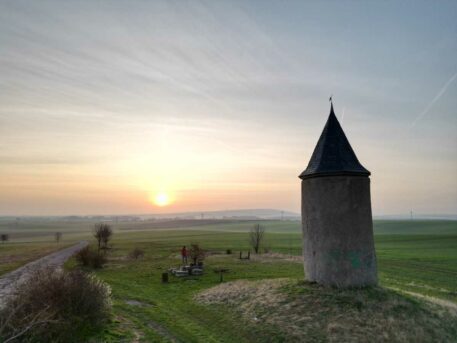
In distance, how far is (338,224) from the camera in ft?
64.3

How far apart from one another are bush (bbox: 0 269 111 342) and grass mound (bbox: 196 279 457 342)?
726cm

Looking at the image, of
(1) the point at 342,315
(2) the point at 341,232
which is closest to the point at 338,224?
(2) the point at 341,232

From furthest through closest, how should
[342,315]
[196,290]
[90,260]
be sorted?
1. [90,260]
2. [196,290]
3. [342,315]

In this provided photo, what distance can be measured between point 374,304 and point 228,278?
14.5 meters

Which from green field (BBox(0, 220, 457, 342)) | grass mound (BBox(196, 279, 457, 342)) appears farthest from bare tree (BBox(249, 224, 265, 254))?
grass mound (BBox(196, 279, 457, 342))

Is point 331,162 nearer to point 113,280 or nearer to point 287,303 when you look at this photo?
point 287,303

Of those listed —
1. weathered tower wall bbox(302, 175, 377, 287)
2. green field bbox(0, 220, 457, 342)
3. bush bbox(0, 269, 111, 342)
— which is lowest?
green field bbox(0, 220, 457, 342)

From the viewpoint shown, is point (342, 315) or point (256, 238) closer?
point (342, 315)

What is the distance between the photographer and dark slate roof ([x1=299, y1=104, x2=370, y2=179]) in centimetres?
2030

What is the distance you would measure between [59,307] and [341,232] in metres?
14.2

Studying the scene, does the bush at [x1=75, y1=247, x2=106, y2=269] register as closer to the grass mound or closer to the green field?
the green field

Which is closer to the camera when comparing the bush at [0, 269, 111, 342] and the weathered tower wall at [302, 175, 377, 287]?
the bush at [0, 269, 111, 342]

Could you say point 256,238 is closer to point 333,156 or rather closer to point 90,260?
point 90,260

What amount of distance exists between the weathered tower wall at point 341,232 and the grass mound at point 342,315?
853 mm
